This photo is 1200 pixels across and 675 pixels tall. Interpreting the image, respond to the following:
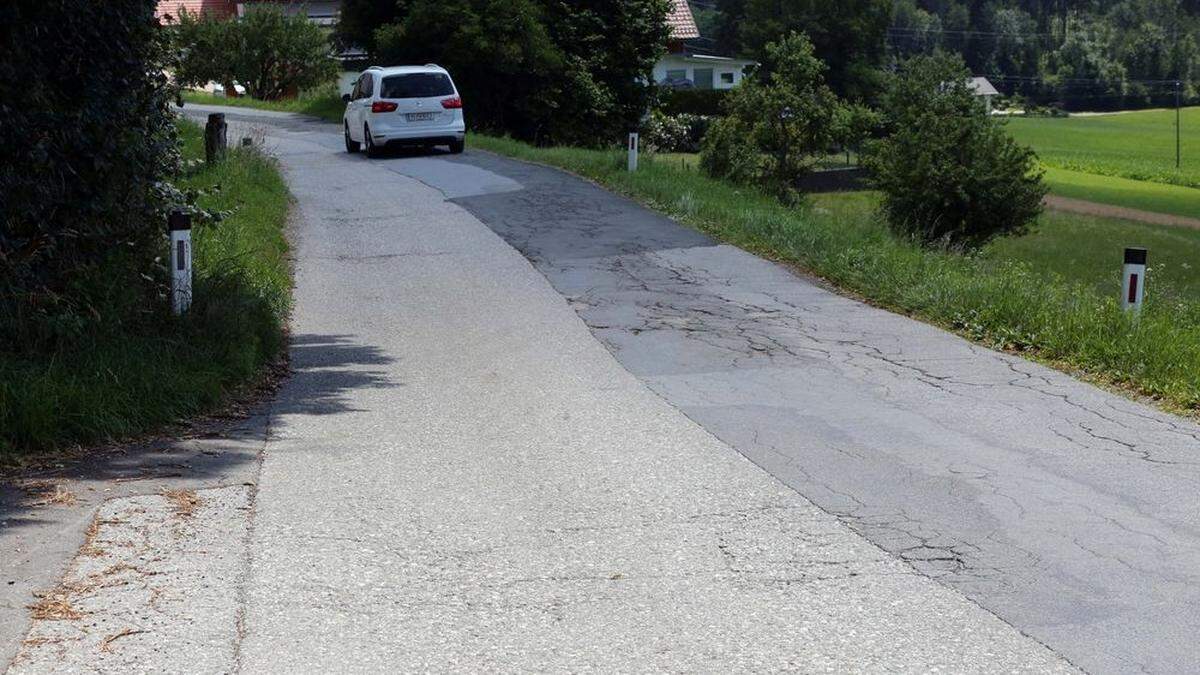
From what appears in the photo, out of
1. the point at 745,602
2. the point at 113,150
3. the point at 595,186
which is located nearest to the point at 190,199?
the point at 113,150

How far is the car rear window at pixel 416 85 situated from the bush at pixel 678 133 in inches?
965

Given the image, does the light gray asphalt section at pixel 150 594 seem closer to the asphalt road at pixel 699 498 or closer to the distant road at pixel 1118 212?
the asphalt road at pixel 699 498

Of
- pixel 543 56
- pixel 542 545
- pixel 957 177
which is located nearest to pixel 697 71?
pixel 543 56

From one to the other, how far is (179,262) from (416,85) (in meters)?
19.8

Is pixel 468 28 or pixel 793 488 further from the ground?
pixel 468 28

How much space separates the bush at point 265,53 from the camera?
2168 inches

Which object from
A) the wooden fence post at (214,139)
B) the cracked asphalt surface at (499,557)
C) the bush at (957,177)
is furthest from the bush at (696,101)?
the cracked asphalt surface at (499,557)

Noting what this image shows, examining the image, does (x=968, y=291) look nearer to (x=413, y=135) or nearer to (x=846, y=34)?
(x=413, y=135)

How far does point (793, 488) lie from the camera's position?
7.60m

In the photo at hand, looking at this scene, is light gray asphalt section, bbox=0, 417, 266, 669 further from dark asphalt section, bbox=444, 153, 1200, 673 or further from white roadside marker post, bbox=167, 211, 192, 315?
dark asphalt section, bbox=444, 153, 1200, 673

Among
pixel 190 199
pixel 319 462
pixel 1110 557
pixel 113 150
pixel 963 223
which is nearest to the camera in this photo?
pixel 1110 557

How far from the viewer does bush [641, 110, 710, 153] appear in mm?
58469

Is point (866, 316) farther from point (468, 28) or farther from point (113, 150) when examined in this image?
point (468, 28)

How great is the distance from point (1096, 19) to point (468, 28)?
135773mm
